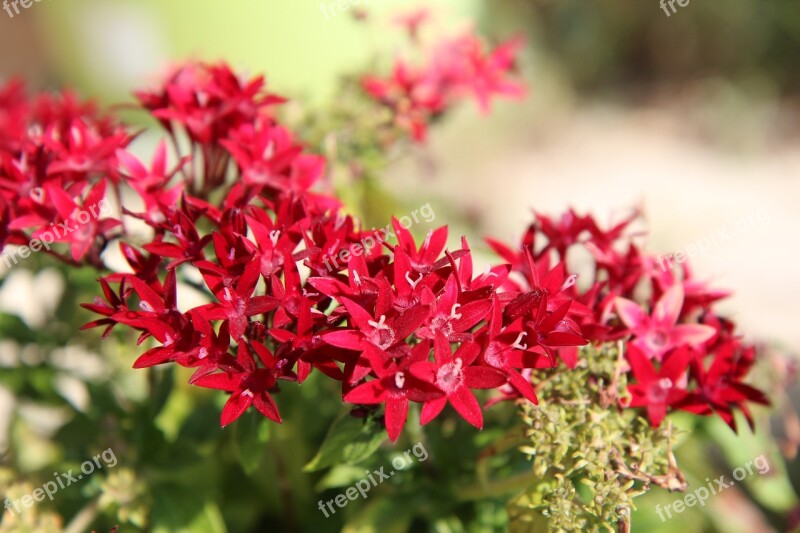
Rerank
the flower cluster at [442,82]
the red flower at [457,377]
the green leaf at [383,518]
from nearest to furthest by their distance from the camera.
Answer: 1. the red flower at [457,377]
2. the green leaf at [383,518]
3. the flower cluster at [442,82]

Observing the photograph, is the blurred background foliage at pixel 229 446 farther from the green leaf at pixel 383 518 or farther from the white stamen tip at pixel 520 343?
the white stamen tip at pixel 520 343

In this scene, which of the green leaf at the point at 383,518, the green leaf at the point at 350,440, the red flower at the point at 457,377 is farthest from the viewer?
the green leaf at the point at 383,518

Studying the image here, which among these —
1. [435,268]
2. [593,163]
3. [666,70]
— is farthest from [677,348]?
[666,70]

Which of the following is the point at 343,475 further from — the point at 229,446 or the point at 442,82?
the point at 442,82

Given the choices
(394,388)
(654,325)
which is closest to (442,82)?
(654,325)

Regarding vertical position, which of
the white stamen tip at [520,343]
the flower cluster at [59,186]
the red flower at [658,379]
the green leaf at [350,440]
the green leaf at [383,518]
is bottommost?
the green leaf at [383,518]

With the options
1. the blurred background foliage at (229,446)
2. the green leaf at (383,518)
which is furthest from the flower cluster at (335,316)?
the green leaf at (383,518)

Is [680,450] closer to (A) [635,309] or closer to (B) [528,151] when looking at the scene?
(A) [635,309]
